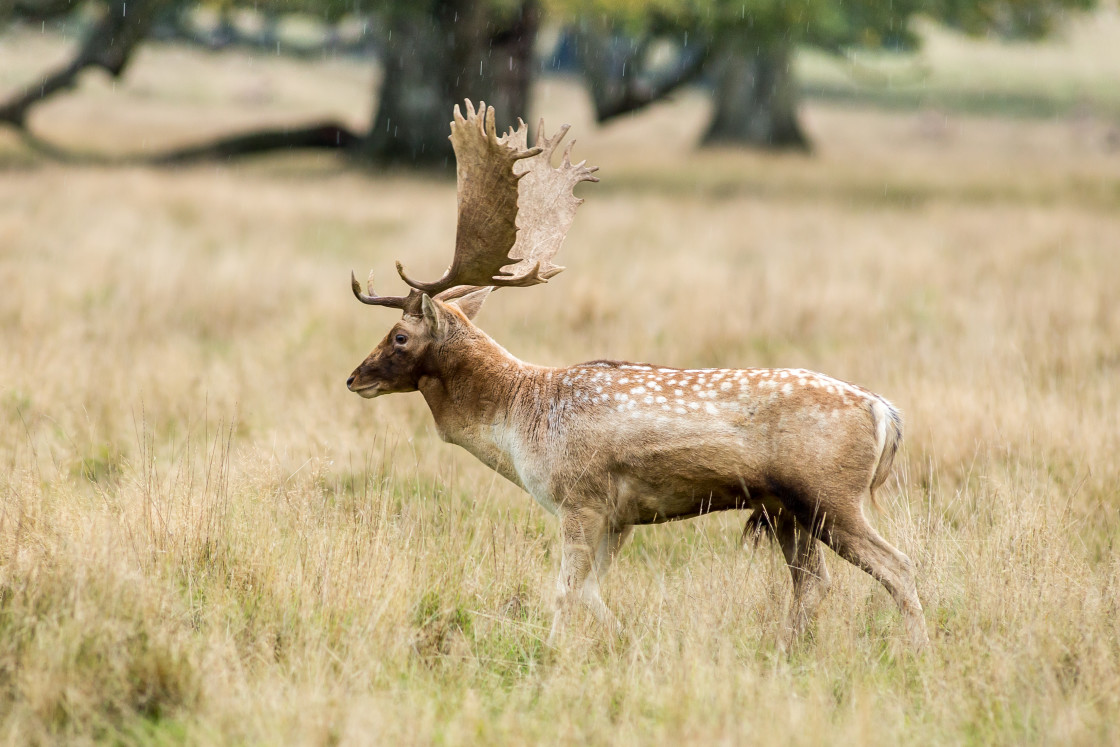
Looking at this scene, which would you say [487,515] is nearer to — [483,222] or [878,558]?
[483,222]

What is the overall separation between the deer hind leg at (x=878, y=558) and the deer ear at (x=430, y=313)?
1.69 m

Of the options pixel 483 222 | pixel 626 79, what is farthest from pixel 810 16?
pixel 483 222

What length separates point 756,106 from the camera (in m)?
29.3

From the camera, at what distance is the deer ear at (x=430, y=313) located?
4532mm

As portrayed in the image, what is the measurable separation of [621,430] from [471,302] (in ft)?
3.78

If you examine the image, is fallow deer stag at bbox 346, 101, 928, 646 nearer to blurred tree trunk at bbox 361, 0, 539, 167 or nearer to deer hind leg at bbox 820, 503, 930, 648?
deer hind leg at bbox 820, 503, 930, 648

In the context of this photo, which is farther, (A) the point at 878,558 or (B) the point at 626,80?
(B) the point at 626,80

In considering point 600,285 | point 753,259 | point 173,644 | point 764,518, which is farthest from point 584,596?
point 753,259

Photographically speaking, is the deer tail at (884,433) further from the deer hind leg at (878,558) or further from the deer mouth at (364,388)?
the deer mouth at (364,388)

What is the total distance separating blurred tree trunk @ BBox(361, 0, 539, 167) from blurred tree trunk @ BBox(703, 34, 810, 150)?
410 inches

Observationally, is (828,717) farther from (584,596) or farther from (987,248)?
(987,248)

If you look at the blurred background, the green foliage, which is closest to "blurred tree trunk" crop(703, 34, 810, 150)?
the blurred background

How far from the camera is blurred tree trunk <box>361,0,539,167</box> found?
18.8 metres

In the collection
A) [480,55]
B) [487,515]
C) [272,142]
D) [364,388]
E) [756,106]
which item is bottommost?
[272,142]
